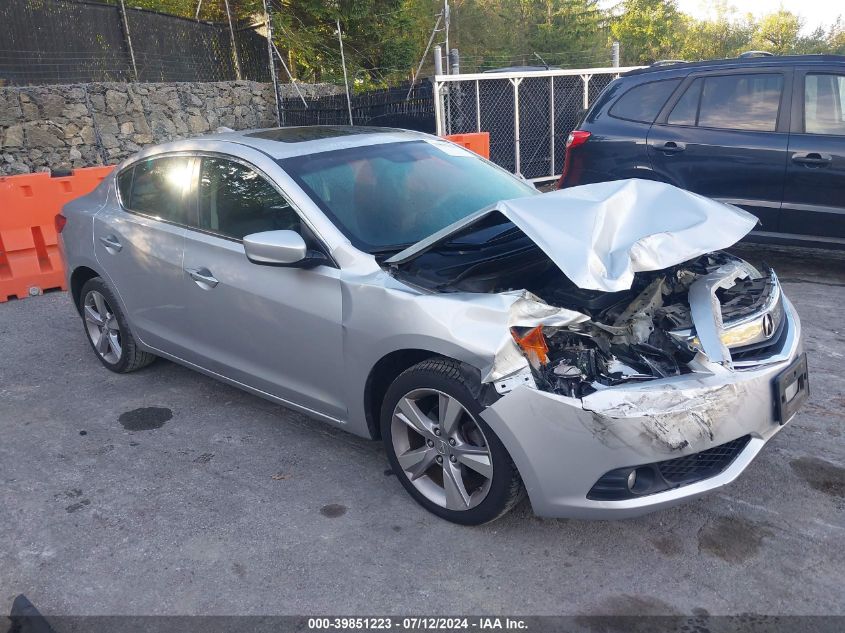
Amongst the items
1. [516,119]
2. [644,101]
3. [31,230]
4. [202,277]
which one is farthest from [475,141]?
[202,277]

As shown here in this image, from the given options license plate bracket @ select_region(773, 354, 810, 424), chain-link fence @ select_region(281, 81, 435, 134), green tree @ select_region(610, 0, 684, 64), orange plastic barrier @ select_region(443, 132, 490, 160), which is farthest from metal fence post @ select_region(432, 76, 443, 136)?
green tree @ select_region(610, 0, 684, 64)

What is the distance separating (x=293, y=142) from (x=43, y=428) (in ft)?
7.41

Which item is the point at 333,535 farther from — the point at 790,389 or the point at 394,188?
the point at 790,389

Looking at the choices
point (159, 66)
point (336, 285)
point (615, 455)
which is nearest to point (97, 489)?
point (336, 285)

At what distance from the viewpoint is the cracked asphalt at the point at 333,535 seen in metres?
2.85

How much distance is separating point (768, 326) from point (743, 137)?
356 centimetres

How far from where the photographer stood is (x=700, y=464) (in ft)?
9.64

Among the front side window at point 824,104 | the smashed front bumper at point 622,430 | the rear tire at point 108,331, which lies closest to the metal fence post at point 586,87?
the front side window at point 824,104

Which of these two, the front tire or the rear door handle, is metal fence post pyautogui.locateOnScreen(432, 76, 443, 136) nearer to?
the rear door handle

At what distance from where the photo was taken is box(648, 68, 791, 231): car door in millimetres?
6168

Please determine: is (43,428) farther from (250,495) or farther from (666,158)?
(666,158)

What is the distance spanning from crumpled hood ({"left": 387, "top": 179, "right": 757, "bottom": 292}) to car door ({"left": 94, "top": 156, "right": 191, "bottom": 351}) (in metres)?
1.70

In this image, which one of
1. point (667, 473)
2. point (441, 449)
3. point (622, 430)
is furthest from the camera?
point (441, 449)

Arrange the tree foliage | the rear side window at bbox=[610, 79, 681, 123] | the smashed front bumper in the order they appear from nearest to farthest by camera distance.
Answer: the smashed front bumper
the rear side window at bbox=[610, 79, 681, 123]
the tree foliage
